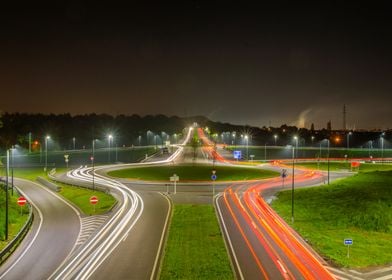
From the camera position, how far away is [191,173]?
94688 mm

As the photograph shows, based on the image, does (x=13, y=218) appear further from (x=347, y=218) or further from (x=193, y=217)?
(x=347, y=218)

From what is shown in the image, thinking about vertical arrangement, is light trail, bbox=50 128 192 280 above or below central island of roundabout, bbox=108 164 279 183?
below

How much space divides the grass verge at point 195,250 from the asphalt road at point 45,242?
8884 millimetres

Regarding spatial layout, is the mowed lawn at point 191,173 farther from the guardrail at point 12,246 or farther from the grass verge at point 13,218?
the guardrail at point 12,246

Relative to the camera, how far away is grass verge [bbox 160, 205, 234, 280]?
3164cm

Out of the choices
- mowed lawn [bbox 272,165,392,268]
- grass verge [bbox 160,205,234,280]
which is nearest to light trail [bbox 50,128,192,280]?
grass verge [bbox 160,205,234,280]

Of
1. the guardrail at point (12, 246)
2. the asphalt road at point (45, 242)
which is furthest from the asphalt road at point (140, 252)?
the guardrail at point (12, 246)

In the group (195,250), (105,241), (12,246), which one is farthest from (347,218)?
(12,246)

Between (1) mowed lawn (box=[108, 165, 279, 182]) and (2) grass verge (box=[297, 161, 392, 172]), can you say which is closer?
(1) mowed lawn (box=[108, 165, 279, 182])

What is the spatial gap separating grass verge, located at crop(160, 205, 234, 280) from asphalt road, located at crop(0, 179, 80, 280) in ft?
29.1

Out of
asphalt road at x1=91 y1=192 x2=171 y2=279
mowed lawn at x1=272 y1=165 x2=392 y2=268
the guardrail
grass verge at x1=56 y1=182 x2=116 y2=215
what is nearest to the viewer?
asphalt road at x1=91 y1=192 x2=171 y2=279

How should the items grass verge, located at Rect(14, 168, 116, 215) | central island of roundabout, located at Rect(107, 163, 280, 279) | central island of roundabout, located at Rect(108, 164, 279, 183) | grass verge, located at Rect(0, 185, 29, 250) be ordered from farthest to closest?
central island of roundabout, located at Rect(108, 164, 279, 183) → grass verge, located at Rect(14, 168, 116, 215) → grass verge, located at Rect(0, 185, 29, 250) → central island of roundabout, located at Rect(107, 163, 280, 279)

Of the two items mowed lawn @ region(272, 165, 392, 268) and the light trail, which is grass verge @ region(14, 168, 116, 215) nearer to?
the light trail

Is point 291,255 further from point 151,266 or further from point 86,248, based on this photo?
point 86,248
